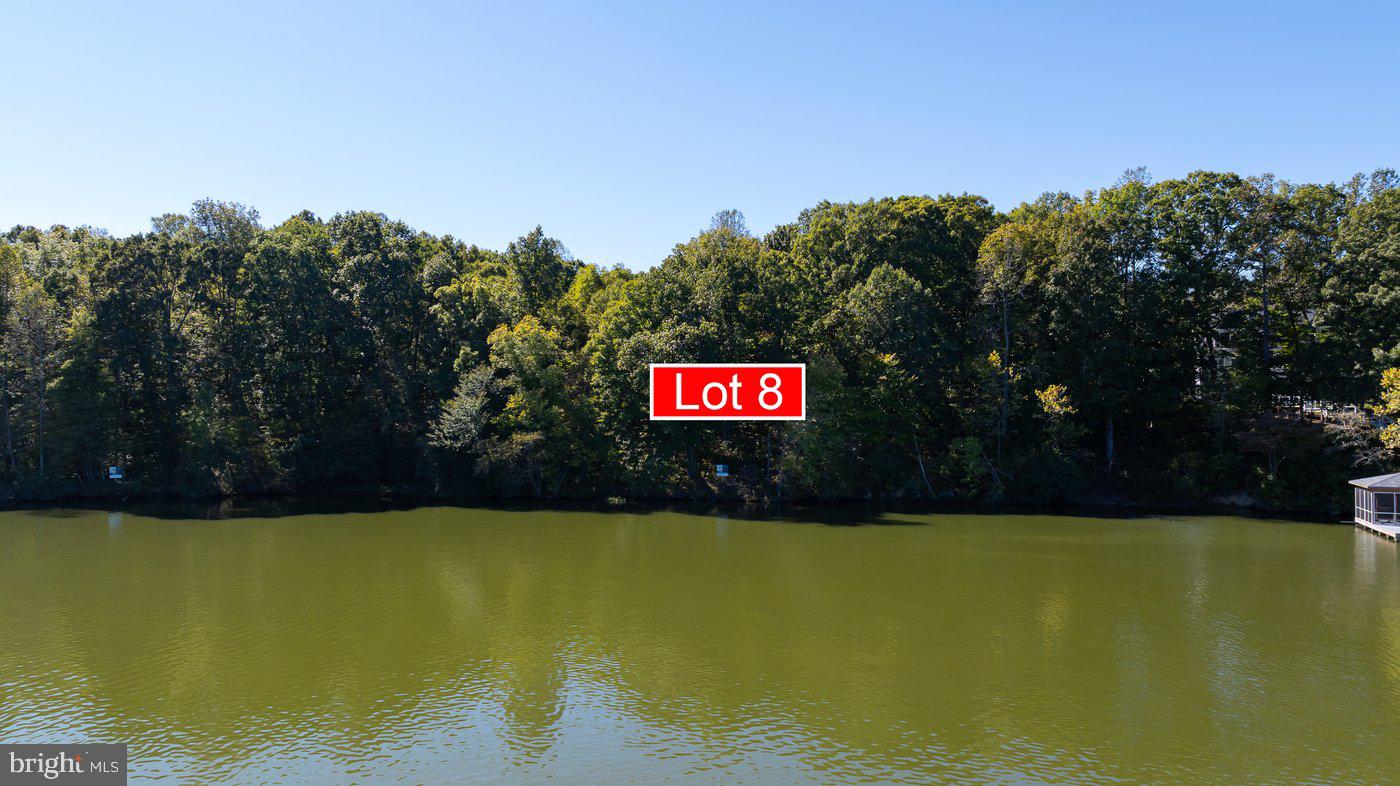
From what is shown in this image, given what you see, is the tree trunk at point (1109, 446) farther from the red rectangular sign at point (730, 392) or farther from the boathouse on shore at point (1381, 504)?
the red rectangular sign at point (730, 392)

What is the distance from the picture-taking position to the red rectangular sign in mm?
43219

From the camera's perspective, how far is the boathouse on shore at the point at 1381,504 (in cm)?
3562

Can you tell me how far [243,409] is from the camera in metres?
53.2

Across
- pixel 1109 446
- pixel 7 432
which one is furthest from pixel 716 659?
pixel 7 432

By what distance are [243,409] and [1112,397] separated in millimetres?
58064

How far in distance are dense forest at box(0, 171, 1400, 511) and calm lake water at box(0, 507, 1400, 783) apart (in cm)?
1258

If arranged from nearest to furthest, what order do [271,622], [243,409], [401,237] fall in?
[271,622] → [243,409] → [401,237]

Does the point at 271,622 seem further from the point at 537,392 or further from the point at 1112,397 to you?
the point at 1112,397

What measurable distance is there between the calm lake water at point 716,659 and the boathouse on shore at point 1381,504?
1566 millimetres

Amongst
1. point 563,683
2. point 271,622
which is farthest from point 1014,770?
point 271,622

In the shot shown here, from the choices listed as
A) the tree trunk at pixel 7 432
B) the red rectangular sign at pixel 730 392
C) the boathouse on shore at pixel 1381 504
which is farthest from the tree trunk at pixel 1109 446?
the tree trunk at pixel 7 432

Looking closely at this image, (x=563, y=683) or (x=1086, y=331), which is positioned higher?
(x=1086, y=331)

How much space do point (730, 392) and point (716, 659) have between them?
77.4 ft

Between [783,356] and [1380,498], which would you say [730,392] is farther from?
[1380,498]
